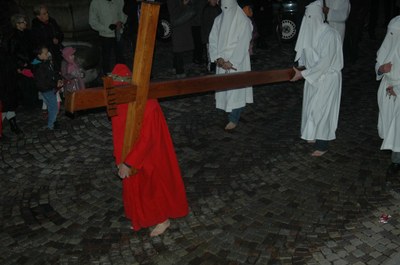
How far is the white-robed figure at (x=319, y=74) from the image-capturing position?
6.68 meters

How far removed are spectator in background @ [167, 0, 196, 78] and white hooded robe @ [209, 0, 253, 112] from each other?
248 cm

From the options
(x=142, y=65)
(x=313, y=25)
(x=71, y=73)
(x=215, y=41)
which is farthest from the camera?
(x=71, y=73)

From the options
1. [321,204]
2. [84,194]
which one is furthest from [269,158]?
[84,194]

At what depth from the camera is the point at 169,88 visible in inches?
168

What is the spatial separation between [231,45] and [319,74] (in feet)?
5.78

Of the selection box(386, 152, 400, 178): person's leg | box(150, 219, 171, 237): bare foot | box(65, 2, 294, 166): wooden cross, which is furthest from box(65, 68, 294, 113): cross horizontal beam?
box(386, 152, 400, 178): person's leg

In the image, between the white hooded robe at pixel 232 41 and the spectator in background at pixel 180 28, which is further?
the spectator in background at pixel 180 28

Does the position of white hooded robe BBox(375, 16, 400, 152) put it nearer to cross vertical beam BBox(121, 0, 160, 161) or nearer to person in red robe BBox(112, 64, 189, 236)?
person in red robe BBox(112, 64, 189, 236)

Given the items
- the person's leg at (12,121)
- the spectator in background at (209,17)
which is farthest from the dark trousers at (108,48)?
the person's leg at (12,121)

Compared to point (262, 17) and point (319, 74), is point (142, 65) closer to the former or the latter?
point (319, 74)

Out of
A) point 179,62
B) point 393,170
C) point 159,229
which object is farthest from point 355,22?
point 159,229

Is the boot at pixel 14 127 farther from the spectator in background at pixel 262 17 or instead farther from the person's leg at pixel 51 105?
the spectator in background at pixel 262 17

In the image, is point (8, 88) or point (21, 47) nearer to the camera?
point (8, 88)

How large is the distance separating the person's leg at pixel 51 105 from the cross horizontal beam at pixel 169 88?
455 cm
